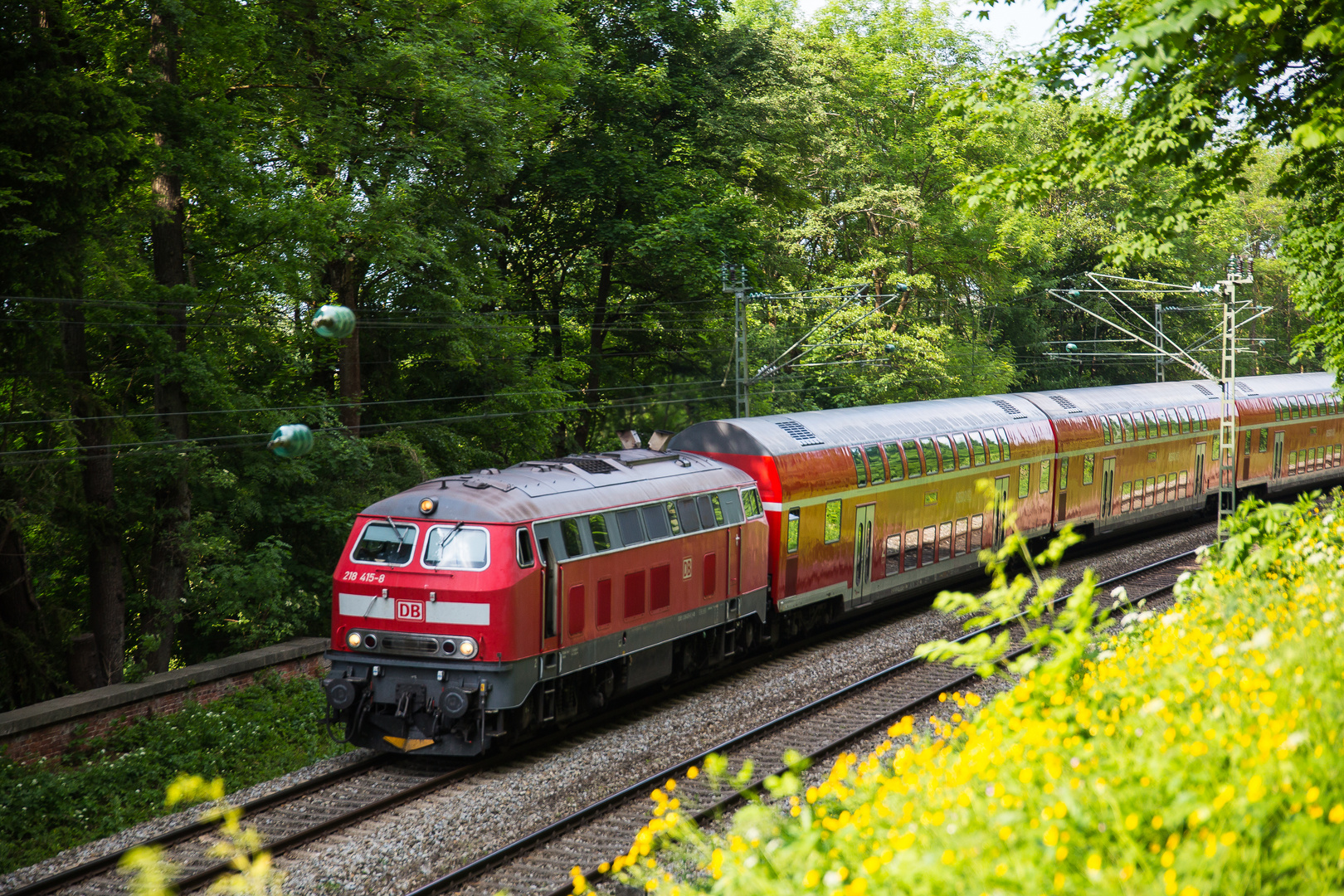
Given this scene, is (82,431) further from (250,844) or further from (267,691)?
(250,844)

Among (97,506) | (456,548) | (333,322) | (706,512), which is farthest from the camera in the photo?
(97,506)

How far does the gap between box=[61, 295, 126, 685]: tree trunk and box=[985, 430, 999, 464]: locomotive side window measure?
15639mm

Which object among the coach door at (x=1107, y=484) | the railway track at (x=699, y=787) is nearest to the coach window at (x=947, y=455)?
the railway track at (x=699, y=787)

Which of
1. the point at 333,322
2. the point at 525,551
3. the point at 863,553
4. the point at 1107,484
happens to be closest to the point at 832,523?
the point at 863,553

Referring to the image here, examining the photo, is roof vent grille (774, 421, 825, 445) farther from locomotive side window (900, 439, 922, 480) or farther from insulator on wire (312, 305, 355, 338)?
insulator on wire (312, 305, 355, 338)

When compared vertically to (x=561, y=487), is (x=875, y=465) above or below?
below

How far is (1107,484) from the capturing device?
26.3 metres

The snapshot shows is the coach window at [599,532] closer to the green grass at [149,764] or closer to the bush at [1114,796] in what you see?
the green grass at [149,764]

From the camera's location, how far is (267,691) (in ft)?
49.9

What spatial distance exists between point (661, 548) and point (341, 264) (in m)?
10.7

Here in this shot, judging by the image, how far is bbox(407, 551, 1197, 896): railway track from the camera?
31.0 ft

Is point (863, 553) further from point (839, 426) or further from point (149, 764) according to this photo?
point (149, 764)

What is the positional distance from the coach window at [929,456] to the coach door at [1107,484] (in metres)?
7.62

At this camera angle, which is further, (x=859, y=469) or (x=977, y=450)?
(x=977, y=450)
